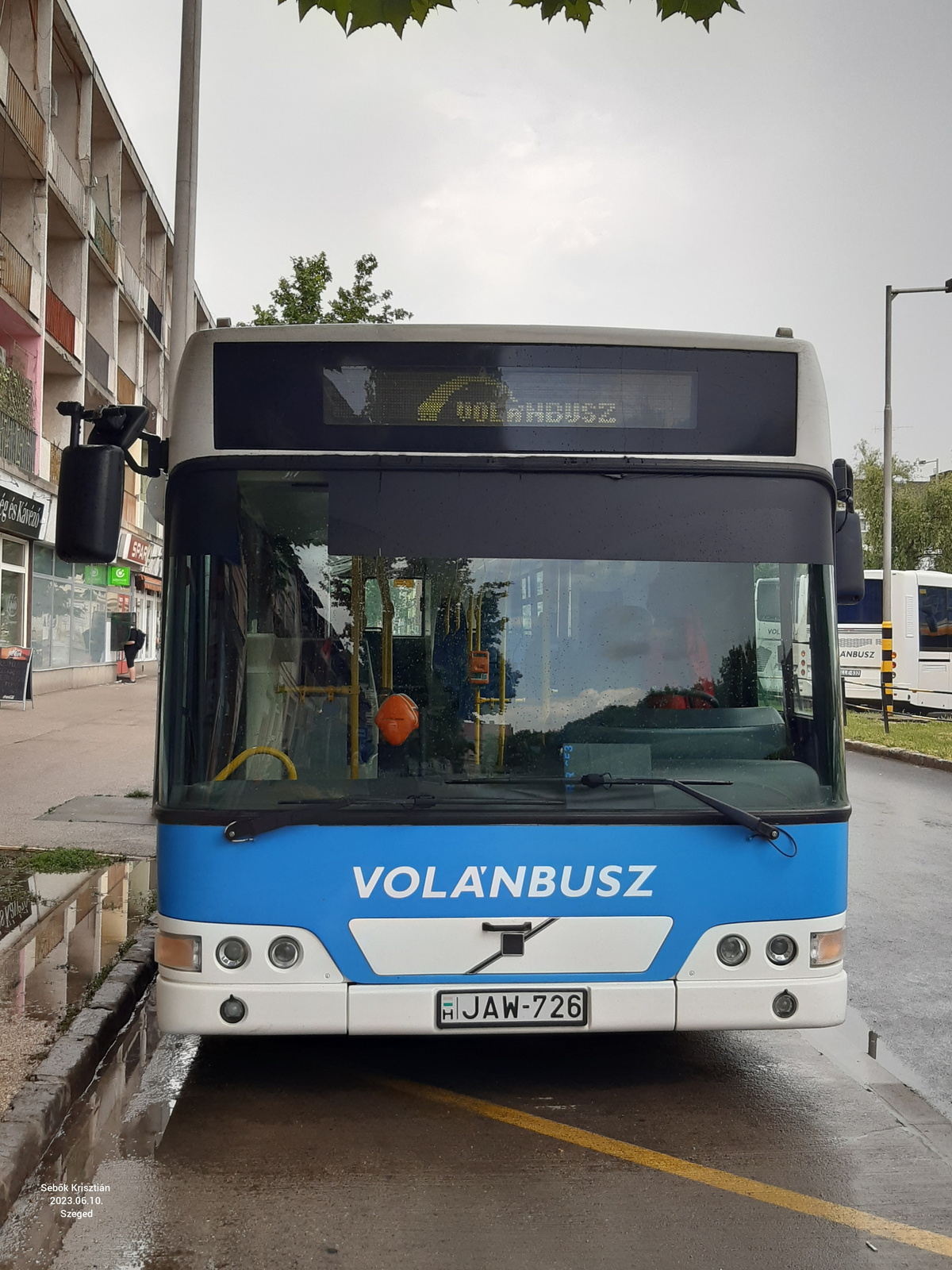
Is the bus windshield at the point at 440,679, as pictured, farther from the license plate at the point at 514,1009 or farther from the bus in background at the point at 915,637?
the bus in background at the point at 915,637

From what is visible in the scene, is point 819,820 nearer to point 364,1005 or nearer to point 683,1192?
point 683,1192

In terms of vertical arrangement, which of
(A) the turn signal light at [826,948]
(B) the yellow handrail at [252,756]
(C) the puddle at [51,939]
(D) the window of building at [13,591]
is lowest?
(C) the puddle at [51,939]

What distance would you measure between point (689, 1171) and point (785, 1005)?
755 millimetres

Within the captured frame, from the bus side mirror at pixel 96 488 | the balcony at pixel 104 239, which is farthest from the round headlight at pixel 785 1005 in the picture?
the balcony at pixel 104 239

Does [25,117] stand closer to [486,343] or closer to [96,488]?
[96,488]

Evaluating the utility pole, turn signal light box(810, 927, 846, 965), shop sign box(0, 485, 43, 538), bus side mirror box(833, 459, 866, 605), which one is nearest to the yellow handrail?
turn signal light box(810, 927, 846, 965)

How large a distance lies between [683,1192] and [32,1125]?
213cm

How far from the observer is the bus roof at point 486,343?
469 cm

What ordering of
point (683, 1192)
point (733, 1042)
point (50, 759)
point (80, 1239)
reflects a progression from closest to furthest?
point (80, 1239), point (683, 1192), point (733, 1042), point (50, 759)

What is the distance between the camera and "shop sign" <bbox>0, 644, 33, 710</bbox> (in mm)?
22406

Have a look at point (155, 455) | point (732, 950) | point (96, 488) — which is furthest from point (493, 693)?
point (155, 455)

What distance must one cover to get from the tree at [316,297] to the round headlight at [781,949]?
1276 centimetres

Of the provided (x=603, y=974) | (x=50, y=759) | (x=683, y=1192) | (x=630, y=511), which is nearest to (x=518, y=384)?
(x=630, y=511)

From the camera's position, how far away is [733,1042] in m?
5.61
